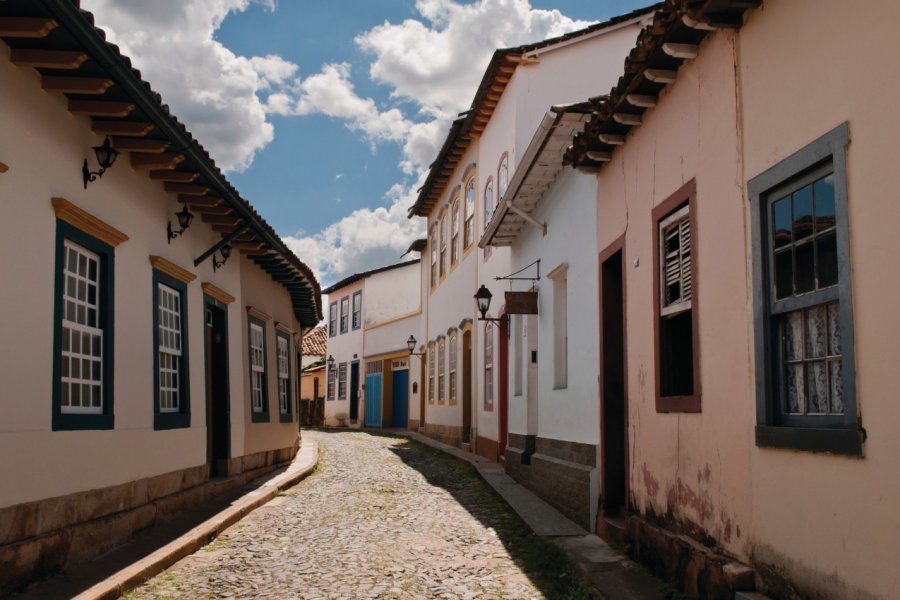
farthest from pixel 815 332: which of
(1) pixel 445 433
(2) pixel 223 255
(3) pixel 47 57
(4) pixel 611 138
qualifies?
(1) pixel 445 433

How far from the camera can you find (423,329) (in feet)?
88.6

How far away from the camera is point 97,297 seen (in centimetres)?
789

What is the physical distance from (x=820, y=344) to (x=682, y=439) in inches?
81.2

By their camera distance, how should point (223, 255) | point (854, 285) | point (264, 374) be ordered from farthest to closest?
point (264, 374) < point (223, 255) < point (854, 285)

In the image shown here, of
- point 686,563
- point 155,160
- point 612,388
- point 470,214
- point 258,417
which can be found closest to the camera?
point 686,563

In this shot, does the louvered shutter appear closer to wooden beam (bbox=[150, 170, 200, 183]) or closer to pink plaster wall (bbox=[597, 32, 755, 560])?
pink plaster wall (bbox=[597, 32, 755, 560])

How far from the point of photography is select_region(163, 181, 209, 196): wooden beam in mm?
9666

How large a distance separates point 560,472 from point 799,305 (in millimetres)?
5805

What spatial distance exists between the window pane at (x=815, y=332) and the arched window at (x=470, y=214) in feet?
47.2

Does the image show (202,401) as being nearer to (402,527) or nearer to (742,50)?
(402,527)

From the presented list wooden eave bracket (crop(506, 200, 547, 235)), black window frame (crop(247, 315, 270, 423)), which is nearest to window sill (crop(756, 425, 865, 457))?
wooden eave bracket (crop(506, 200, 547, 235))

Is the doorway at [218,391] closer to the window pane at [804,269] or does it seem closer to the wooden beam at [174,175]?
the wooden beam at [174,175]

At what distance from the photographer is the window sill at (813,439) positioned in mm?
4118

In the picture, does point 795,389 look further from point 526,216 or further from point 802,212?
point 526,216
